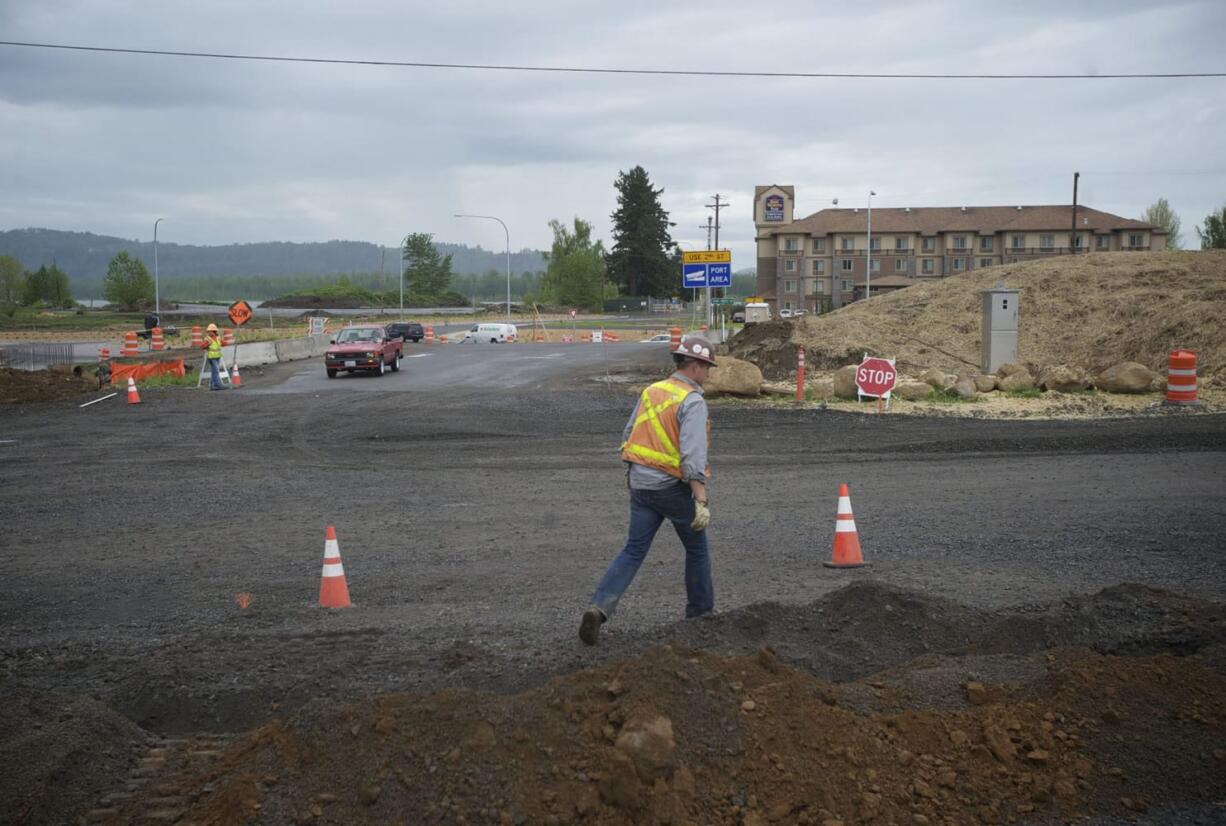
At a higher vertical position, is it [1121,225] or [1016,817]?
[1121,225]

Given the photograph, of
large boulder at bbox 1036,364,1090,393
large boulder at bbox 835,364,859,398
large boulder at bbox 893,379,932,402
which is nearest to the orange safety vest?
large boulder at bbox 835,364,859,398

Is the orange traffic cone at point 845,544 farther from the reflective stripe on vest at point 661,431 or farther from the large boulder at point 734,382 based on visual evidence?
the large boulder at point 734,382

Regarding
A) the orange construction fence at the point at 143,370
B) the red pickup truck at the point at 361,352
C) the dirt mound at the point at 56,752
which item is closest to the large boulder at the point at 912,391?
the red pickup truck at the point at 361,352

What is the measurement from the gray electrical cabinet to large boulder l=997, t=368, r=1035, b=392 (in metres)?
2.90

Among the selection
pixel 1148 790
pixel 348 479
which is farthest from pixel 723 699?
pixel 348 479

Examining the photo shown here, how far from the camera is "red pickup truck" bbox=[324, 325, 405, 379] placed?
33.2 meters

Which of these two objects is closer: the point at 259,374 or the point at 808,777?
the point at 808,777

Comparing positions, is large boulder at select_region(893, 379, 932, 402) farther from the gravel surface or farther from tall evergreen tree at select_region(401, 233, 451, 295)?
tall evergreen tree at select_region(401, 233, 451, 295)

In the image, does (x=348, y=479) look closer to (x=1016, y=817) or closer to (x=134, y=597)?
(x=134, y=597)

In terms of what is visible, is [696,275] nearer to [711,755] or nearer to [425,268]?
[711,755]

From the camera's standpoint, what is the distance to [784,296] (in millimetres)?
107812

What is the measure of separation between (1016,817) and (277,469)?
13.3 metres

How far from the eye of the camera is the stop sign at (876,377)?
21.9m

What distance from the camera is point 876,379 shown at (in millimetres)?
22047
